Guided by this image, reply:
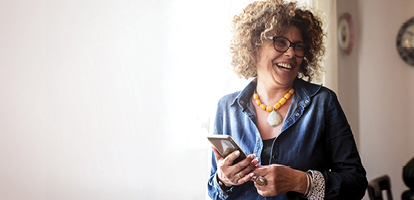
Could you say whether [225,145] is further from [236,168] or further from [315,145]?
[315,145]

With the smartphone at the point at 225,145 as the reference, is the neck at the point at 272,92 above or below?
above

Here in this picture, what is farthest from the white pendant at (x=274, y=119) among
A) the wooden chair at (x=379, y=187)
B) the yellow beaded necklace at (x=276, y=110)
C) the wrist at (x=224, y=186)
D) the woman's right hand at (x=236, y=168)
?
the wooden chair at (x=379, y=187)

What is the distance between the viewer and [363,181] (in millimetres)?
1078

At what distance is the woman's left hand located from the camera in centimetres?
104

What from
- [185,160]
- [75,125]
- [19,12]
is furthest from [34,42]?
[185,160]

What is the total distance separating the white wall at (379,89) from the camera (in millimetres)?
1198

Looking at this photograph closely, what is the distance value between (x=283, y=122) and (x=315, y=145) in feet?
0.41

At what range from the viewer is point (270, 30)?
1.12m

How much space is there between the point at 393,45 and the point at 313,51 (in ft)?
0.99

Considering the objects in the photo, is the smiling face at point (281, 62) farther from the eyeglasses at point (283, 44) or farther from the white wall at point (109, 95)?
the white wall at point (109, 95)

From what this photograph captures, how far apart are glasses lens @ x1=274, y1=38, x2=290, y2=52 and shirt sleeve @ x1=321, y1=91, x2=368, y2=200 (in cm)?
24

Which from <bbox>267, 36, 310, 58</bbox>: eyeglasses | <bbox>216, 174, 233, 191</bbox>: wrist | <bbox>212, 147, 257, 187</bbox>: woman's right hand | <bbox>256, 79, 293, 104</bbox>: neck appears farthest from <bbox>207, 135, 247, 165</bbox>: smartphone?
<bbox>267, 36, 310, 58</bbox>: eyeglasses

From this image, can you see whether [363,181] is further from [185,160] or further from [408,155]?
[185,160]

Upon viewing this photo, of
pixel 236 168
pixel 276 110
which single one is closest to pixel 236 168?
pixel 236 168
